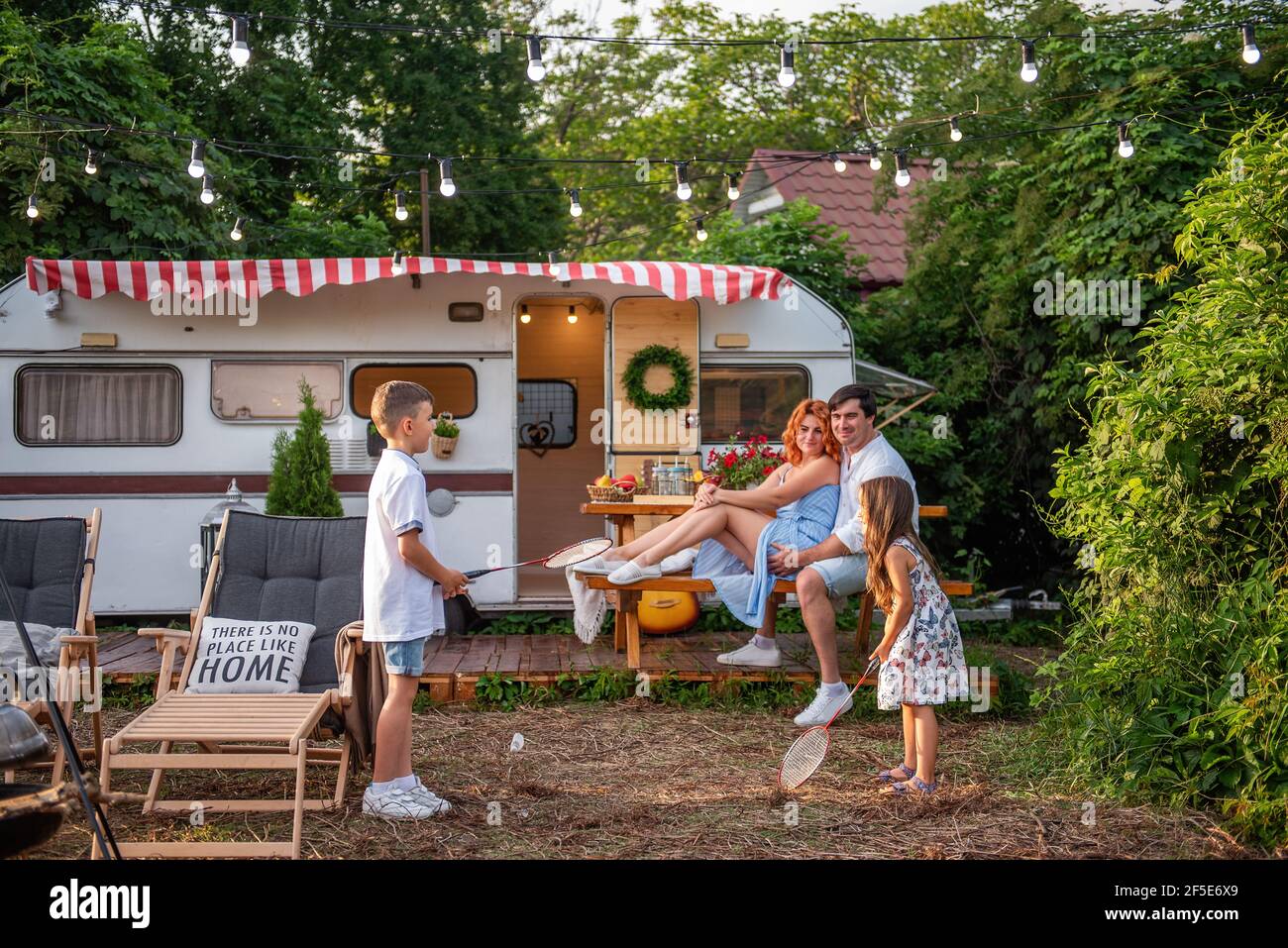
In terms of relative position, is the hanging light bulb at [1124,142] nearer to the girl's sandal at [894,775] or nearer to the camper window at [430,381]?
the camper window at [430,381]

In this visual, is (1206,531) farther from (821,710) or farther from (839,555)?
(821,710)

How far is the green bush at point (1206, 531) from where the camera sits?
4.41 m

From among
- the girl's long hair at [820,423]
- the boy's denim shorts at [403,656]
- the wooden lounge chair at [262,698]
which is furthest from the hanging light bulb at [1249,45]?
the boy's denim shorts at [403,656]

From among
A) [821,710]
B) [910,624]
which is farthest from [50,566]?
[910,624]

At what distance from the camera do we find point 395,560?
4.56m

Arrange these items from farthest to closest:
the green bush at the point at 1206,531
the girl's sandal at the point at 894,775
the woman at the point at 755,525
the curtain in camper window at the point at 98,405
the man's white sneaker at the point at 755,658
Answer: the curtain in camper window at the point at 98,405 < the man's white sneaker at the point at 755,658 < the woman at the point at 755,525 < the girl's sandal at the point at 894,775 < the green bush at the point at 1206,531

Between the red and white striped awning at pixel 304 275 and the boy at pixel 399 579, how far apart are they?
3.39m

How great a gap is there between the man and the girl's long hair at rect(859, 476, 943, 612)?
864 millimetres

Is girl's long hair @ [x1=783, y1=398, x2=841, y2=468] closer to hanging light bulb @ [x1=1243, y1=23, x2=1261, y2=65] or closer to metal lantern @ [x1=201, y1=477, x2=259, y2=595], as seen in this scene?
hanging light bulb @ [x1=1243, y1=23, x2=1261, y2=65]

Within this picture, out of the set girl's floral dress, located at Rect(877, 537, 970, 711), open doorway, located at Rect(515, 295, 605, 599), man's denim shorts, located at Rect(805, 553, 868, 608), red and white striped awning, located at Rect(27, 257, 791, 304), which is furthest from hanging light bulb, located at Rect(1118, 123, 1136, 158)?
girl's floral dress, located at Rect(877, 537, 970, 711)

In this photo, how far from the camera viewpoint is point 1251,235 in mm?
4801

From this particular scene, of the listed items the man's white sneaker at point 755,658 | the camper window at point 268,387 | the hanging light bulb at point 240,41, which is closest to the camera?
the hanging light bulb at point 240,41
